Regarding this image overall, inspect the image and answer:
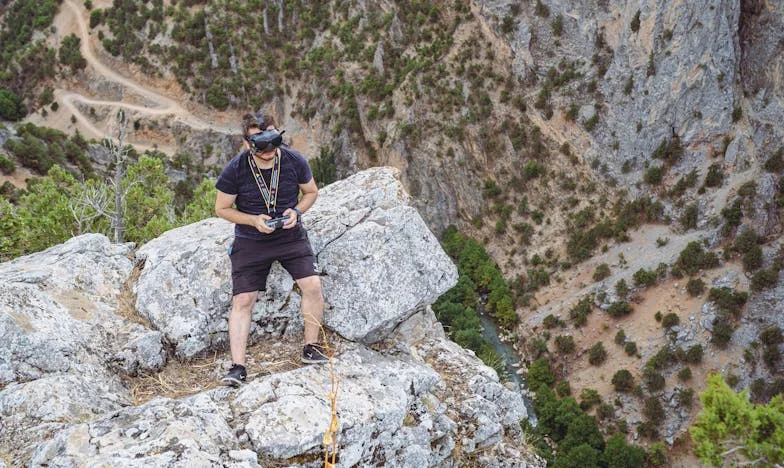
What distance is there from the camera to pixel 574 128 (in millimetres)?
59406

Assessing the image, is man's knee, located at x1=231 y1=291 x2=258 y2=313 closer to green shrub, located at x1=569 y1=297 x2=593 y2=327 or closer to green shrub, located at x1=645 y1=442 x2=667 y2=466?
green shrub, located at x1=645 y1=442 x2=667 y2=466

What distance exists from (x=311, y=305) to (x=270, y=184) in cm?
193

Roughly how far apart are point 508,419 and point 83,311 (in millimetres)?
7325

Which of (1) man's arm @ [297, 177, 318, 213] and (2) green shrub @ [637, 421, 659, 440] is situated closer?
(1) man's arm @ [297, 177, 318, 213]

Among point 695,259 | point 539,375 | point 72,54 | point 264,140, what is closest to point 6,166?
point 72,54

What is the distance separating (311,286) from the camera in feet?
28.8

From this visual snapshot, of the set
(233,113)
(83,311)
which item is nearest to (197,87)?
(233,113)

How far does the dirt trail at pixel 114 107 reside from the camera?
67812 mm

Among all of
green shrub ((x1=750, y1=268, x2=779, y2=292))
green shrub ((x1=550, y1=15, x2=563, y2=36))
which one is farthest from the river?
green shrub ((x1=550, y1=15, x2=563, y2=36))

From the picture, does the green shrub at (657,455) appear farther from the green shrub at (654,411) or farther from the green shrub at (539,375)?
the green shrub at (539,375)

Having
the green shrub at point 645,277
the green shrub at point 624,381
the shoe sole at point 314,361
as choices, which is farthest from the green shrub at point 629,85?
the shoe sole at point 314,361

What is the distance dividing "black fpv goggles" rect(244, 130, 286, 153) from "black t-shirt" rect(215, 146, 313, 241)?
41 cm

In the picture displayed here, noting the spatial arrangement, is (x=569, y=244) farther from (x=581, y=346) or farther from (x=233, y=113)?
(x=233, y=113)

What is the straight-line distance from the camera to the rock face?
6.61 m
